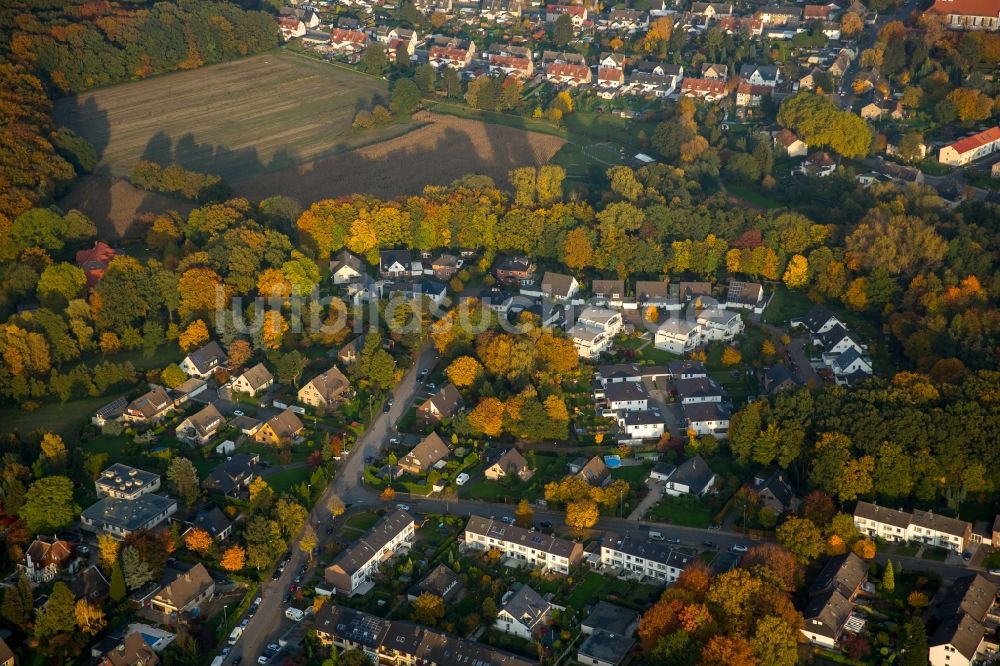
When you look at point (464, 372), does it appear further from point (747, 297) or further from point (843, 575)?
Answer: point (843, 575)

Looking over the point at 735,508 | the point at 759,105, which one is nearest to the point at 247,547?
the point at 735,508

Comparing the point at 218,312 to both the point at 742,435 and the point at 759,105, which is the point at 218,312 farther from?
the point at 759,105

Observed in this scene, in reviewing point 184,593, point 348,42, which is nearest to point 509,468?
point 184,593

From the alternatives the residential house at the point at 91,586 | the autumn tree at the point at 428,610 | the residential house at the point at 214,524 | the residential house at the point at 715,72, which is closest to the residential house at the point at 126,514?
the residential house at the point at 214,524

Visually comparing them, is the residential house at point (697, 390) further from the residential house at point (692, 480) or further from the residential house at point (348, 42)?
the residential house at point (348, 42)

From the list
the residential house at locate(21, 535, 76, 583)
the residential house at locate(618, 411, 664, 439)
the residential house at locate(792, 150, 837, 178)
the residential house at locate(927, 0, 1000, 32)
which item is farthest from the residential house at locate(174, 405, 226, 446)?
the residential house at locate(927, 0, 1000, 32)

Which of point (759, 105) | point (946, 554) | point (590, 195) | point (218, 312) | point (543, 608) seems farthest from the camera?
point (759, 105)
